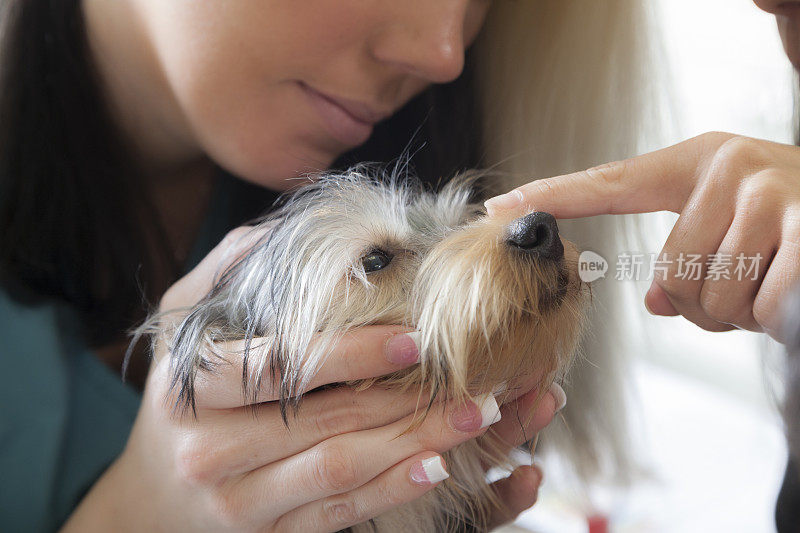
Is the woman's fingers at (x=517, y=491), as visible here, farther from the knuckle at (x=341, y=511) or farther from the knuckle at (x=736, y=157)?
the knuckle at (x=736, y=157)

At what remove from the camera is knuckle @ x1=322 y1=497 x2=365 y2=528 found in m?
0.66

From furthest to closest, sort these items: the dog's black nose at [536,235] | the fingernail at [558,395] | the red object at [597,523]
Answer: the red object at [597,523] → the fingernail at [558,395] → the dog's black nose at [536,235]

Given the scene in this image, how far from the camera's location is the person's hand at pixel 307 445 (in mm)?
620

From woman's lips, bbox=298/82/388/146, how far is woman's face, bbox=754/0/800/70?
0.46 metres

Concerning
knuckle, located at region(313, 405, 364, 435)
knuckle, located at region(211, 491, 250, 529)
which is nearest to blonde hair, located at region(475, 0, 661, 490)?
knuckle, located at region(313, 405, 364, 435)

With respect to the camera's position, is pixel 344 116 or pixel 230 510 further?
pixel 344 116

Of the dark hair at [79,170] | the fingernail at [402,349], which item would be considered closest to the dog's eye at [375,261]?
the fingernail at [402,349]

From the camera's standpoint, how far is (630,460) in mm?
791

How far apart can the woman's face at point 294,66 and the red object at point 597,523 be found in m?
0.57

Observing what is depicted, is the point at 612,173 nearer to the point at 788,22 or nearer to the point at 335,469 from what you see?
the point at 788,22

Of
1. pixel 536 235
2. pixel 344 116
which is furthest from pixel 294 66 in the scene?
pixel 536 235

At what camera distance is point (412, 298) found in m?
0.66

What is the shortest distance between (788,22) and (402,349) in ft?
1.49

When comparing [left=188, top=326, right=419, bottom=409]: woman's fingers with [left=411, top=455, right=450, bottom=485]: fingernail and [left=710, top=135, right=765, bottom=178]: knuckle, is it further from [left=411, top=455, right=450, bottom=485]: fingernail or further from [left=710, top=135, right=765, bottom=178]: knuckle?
[left=710, top=135, right=765, bottom=178]: knuckle
